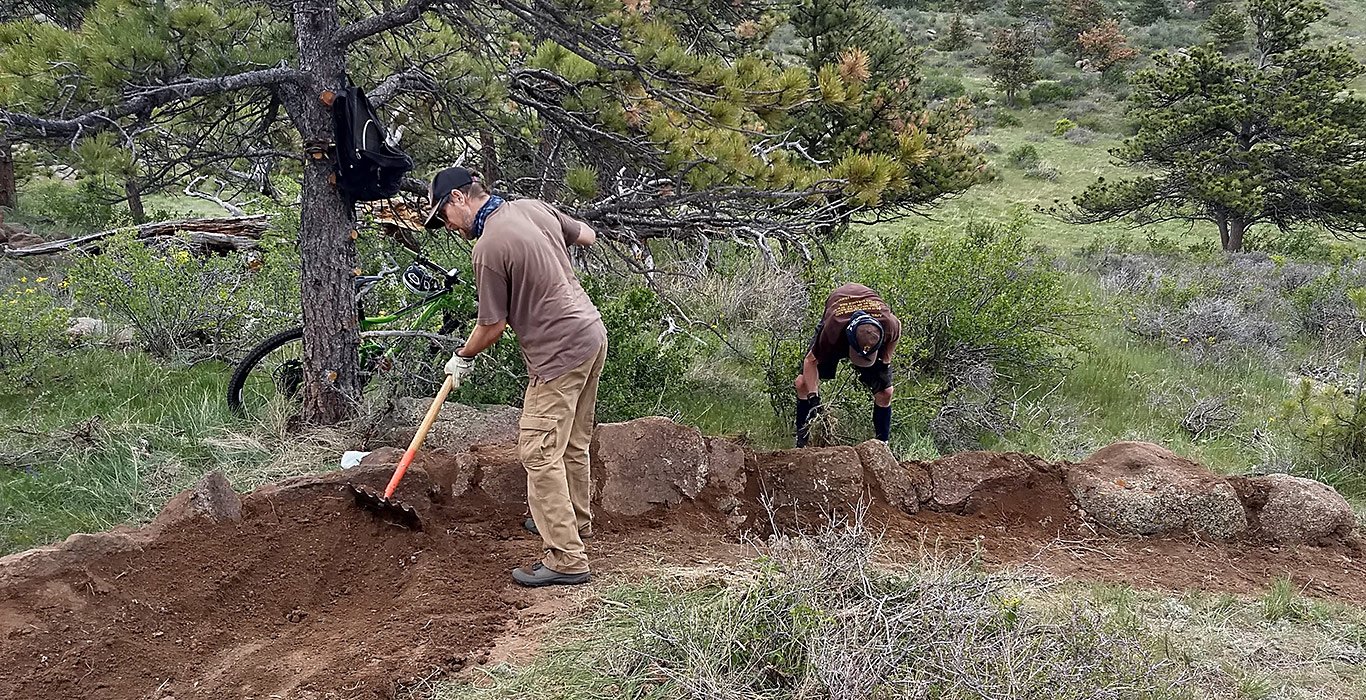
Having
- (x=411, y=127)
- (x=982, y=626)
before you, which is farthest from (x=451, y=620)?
(x=411, y=127)

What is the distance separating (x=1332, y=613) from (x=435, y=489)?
159 inches

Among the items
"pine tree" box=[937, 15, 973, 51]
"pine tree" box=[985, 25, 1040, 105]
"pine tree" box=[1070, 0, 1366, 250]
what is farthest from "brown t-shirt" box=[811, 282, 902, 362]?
"pine tree" box=[937, 15, 973, 51]

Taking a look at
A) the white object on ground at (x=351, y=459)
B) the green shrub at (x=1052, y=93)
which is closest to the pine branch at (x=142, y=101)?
the white object on ground at (x=351, y=459)

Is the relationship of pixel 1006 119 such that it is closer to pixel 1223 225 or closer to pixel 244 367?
pixel 1223 225

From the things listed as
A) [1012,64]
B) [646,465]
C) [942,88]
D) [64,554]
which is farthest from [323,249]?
[1012,64]

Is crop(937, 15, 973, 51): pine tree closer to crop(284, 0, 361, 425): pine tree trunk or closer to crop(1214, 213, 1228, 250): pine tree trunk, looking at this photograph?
crop(1214, 213, 1228, 250): pine tree trunk

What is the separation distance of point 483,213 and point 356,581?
162 cm

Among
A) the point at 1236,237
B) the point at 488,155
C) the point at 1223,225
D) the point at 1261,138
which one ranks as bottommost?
the point at 1236,237

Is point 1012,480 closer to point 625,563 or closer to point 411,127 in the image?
→ point 625,563

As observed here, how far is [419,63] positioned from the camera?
484cm

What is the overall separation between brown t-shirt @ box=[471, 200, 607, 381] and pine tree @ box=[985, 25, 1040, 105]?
3080cm

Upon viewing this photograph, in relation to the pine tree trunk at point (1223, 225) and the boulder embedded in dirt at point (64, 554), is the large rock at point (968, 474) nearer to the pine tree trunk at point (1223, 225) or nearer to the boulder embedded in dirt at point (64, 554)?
the boulder embedded in dirt at point (64, 554)

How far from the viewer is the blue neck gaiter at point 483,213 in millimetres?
3543

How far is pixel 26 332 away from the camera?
239 inches
